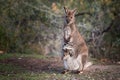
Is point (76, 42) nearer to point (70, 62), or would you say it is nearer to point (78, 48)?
point (78, 48)

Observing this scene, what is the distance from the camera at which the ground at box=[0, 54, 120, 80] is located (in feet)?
27.3

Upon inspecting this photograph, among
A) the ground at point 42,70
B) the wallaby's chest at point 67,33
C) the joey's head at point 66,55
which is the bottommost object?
the ground at point 42,70

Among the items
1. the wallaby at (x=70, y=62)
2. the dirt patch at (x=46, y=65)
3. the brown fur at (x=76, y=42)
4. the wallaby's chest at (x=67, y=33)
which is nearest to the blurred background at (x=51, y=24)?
the dirt patch at (x=46, y=65)

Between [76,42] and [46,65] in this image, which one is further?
[46,65]

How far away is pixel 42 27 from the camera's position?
15789mm

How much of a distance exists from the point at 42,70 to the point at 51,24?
6.40 m

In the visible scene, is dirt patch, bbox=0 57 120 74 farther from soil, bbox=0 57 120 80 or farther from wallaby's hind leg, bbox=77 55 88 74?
wallaby's hind leg, bbox=77 55 88 74

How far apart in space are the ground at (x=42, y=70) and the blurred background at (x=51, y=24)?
2399 mm

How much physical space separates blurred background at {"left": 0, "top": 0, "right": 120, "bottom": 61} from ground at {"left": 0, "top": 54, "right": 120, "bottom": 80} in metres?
2.40

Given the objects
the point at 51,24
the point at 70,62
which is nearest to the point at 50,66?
the point at 70,62

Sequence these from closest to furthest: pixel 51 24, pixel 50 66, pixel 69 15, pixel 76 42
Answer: pixel 69 15
pixel 76 42
pixel 50 66
pixel 51 24

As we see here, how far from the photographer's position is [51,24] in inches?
613

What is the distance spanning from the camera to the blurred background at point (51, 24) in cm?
1318

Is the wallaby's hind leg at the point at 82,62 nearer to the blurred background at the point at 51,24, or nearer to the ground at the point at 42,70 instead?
the ground at the point at 42,70
